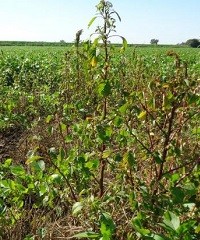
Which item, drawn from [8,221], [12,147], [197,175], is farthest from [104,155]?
[12,147]

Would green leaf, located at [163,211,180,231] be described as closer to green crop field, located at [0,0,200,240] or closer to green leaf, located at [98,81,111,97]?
green crop field, located at [0,0,200,240]

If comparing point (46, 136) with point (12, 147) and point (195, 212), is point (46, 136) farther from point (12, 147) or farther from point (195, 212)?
point (195, 212)

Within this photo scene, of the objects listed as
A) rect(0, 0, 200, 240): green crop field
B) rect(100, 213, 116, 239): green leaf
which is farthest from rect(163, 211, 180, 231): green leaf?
rect(100, 213, 116, 239): green leaf

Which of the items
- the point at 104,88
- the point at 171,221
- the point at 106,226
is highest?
the point at 104,88

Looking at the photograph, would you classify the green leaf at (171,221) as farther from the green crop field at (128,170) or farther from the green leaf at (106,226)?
the green leaf at (106,226)

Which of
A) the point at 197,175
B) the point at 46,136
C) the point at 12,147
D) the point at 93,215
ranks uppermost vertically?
the point at 197,175

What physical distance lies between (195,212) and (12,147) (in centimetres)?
371

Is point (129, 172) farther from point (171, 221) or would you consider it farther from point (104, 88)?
point (171, 221)

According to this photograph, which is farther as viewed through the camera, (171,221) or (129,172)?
(129,172)

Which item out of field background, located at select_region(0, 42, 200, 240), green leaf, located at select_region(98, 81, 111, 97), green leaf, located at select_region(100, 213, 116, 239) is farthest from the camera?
green leaf, located at select_region(98, 81, 111, 97)

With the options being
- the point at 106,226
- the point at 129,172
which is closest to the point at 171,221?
the point at 106,226

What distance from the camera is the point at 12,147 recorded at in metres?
5.54

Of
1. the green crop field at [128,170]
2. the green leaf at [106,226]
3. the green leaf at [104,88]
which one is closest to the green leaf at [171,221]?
the green crop field at [128,170]

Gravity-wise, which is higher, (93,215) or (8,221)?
(93,215)
